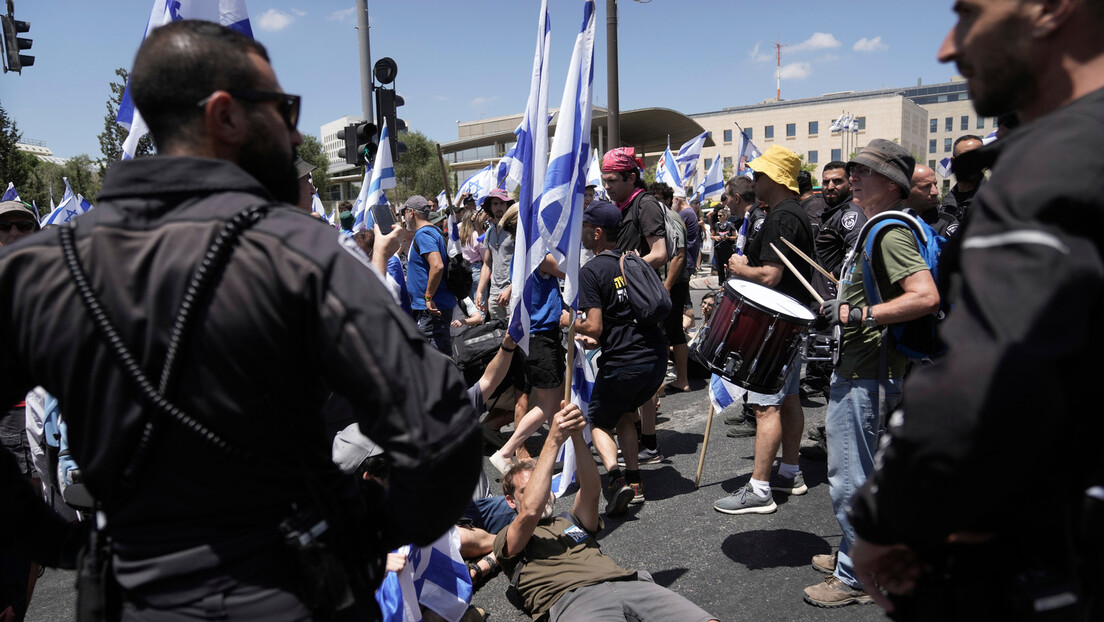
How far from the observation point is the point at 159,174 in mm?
1438

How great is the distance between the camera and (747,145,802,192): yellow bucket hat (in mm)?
5039

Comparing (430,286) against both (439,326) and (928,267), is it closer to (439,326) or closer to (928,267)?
(439,326)

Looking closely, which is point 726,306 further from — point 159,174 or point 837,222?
point 159,174

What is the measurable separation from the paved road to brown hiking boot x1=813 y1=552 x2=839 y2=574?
37 mm

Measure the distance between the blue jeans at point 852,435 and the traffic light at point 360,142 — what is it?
7792mm

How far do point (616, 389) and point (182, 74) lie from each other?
3763mm

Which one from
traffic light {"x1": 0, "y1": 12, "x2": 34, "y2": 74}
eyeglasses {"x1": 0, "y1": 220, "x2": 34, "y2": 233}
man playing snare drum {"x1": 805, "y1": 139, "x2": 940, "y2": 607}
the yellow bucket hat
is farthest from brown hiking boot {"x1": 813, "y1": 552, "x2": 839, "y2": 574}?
traffic light {"x1": 0, "y1": 12, "x2": 34, "y2": 74}

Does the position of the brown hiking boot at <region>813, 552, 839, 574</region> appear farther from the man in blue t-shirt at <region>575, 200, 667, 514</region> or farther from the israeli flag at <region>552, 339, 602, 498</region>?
the israeli flag at <region>552, 339, 602, 498</region>

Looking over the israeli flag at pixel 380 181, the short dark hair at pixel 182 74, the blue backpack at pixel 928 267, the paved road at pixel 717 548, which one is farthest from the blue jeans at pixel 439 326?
the short dark hair at pixel 182 74

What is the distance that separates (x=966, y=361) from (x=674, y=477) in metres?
4.50

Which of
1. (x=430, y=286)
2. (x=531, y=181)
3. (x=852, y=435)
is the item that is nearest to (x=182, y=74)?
(x=531, y=181)

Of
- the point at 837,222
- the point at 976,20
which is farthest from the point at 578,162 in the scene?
the point at 976,20

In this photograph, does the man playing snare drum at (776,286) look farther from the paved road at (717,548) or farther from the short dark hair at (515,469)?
the short dark hair at (515,469)

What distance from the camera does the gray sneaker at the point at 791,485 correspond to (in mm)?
5047
